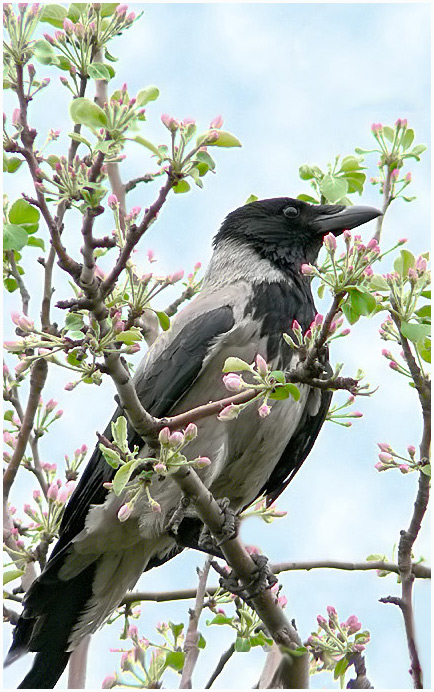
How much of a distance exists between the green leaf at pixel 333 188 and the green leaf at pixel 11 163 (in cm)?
133

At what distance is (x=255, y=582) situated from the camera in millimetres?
3770

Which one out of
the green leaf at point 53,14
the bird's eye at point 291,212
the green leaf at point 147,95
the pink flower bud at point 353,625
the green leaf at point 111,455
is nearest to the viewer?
the green leaf at point 111,455

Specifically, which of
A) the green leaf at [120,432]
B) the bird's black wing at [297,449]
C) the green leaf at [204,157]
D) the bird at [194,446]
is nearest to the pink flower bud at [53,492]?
the bird at [194,446]

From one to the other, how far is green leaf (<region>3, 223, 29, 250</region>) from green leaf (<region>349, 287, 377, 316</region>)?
55.8 inches

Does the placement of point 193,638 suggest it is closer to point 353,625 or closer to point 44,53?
point 353,625

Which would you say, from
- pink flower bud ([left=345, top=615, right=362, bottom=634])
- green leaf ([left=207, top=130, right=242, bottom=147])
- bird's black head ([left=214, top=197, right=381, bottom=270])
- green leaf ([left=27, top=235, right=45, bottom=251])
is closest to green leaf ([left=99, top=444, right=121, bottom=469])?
green leaf ([left=207, top=130, right=242, bottom=147])

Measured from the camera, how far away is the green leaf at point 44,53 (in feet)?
10.1

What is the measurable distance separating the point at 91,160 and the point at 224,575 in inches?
82.2

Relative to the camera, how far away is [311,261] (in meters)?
5.23

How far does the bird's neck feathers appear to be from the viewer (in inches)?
194

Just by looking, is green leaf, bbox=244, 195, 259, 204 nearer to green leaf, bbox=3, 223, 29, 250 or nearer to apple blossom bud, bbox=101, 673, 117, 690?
green leaf, bbox=3, 223, 29, 250

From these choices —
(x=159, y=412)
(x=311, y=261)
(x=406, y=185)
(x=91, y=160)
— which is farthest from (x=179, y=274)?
(x=311, y=261)

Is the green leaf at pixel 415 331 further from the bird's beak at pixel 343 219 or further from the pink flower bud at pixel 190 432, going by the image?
the bird's beak at pixel 343 219

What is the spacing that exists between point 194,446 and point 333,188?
1.38 m
